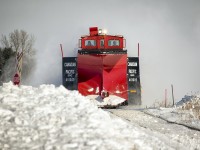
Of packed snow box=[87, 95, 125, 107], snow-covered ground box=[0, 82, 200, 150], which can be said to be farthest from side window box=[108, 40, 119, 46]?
snow-covered ground box=[0, 82, 200, 150]

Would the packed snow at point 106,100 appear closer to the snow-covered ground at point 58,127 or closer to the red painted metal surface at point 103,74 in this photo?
the red painted metal surface at point 103,74

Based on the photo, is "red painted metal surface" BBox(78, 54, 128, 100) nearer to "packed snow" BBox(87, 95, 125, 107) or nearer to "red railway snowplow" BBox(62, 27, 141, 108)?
"red railway snowplow" BBox(62, 27, 141, 108)

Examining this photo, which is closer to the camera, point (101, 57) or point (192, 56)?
point (101, 57)

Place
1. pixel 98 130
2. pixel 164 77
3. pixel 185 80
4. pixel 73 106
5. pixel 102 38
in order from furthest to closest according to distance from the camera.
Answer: pixel 185 80 < pixel 164 77 < pixel 102 38 < pixel 73 106 < pixel 98 130

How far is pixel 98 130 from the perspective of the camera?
491cm

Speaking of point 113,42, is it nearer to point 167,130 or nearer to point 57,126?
point 167,130

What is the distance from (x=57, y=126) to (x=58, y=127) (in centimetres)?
5

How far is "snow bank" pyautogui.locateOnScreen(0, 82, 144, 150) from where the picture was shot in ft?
14.5

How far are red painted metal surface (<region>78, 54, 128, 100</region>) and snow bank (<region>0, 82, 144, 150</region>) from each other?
19.6 ft

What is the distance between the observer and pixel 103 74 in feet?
41.5

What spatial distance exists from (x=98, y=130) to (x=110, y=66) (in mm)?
8068

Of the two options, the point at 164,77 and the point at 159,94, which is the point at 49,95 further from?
the point at 164,77

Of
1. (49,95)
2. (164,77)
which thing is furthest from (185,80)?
(49,95)

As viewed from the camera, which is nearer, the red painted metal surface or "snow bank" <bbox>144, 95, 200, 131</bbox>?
"snow bank" <bbox>144, 95, 200, 131</bbox>
